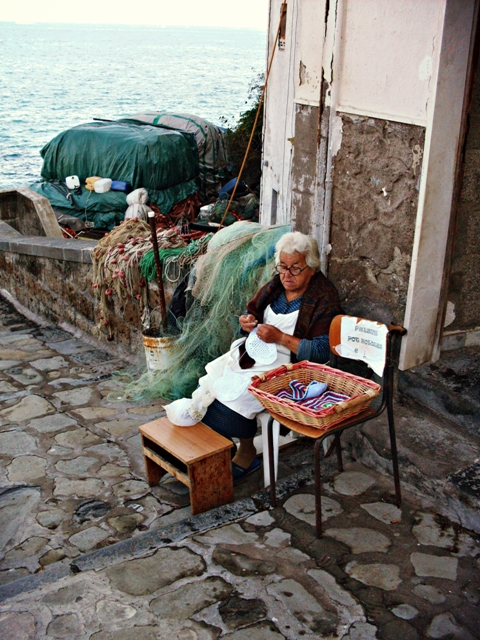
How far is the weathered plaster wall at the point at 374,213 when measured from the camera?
4.35 metres

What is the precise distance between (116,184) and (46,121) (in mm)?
50670

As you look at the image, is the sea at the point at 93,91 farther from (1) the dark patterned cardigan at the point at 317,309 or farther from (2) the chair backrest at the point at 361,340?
(2) the chair backrest at the point at 361,340

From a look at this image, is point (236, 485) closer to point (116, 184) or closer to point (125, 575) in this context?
point (125, 575)

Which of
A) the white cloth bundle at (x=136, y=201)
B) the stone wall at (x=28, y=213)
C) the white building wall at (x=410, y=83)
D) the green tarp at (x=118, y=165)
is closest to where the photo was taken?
the white building wall at (x=410, y=83)

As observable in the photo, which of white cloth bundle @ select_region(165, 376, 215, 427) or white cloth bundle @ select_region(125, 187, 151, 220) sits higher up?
white cloth bundle @ select_region(165, 376, 215, 427)

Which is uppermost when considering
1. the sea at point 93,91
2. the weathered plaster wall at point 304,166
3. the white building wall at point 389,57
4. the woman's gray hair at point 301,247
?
the white building wall at point 389,57

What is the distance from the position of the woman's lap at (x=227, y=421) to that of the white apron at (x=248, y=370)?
55 mm

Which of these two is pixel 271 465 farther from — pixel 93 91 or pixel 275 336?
pixel 93 91

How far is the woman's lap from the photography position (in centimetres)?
465

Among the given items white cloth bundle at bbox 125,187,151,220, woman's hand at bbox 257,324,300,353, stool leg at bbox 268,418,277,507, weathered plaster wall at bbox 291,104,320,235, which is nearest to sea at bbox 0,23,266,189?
white cloth bundle at bbox 125,187,151,220

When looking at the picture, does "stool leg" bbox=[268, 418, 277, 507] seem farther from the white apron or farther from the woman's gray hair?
the woman's gray hair

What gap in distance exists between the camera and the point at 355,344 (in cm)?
427

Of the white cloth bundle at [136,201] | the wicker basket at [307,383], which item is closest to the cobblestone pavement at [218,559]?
the wicker basket at [307,383]

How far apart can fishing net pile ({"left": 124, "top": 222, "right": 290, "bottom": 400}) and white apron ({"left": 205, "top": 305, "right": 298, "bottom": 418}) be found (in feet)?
2.74
